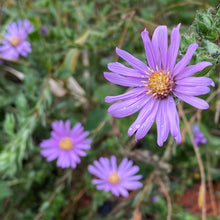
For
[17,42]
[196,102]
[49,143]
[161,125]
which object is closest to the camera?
[196,102]

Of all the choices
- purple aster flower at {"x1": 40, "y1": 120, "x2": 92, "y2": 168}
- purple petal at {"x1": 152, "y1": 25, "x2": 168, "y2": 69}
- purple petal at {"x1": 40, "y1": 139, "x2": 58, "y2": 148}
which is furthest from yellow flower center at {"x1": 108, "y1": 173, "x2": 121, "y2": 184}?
purple petal at {"x1": 152, "y1": 25, "x2": 168, "y2": 69}

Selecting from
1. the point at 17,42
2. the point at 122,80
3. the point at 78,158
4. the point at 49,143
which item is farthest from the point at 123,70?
the point at 17,42

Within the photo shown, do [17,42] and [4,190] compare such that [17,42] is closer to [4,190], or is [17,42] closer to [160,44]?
[4,190]

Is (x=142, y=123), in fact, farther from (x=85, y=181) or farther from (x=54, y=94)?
(x=54, y=94)

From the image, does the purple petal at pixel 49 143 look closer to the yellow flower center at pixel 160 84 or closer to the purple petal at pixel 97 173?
the purple petal at pixel 97 173

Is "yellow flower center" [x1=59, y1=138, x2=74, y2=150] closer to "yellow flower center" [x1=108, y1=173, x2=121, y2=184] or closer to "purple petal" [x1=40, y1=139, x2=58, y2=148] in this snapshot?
"purple petal" [x1=40, y1=139, x2=58, y2=148]

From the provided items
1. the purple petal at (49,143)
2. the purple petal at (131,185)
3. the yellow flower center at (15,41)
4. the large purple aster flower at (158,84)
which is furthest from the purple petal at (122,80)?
the yellow flower center at (15,41)
